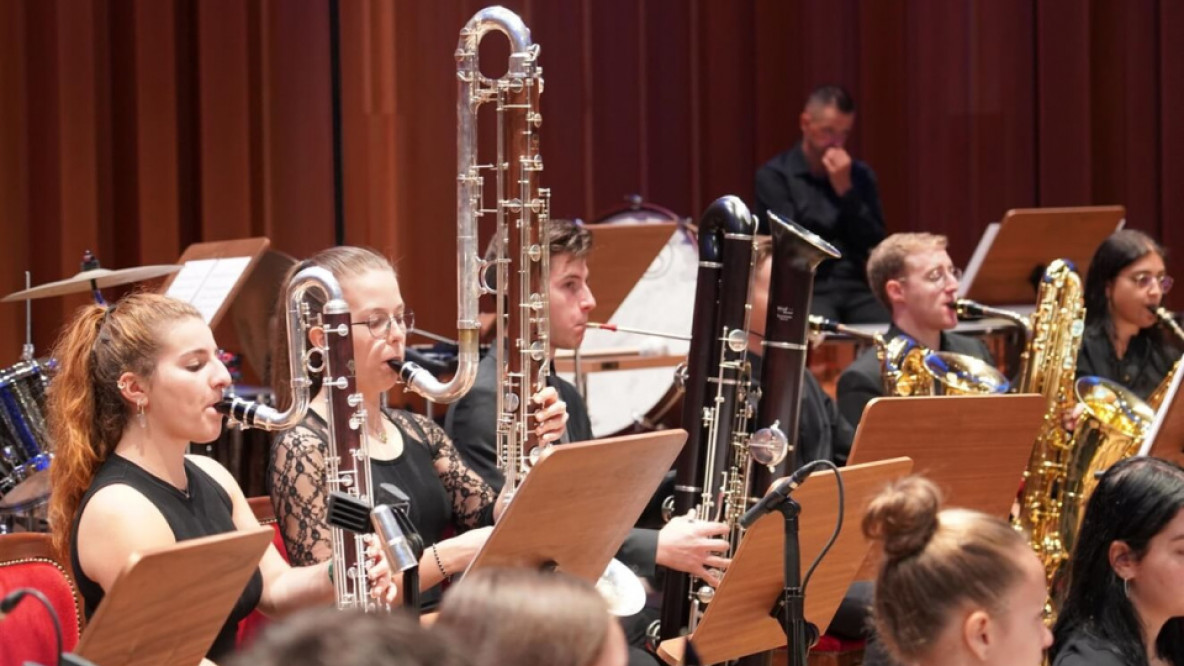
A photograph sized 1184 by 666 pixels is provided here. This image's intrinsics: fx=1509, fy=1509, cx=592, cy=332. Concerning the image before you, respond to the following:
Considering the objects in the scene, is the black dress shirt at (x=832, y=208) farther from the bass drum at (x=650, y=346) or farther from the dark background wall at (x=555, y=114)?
the dark background wall at (x=555, y=114)

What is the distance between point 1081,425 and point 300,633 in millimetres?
3709

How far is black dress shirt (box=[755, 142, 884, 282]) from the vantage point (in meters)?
6.46

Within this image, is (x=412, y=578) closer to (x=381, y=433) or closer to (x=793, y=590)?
(x=793, y=590)

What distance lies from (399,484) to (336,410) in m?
0.38

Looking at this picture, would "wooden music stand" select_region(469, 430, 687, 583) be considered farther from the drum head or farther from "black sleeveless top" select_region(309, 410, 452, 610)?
the drum head

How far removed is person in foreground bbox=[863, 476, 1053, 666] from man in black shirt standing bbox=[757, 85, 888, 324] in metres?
4.22

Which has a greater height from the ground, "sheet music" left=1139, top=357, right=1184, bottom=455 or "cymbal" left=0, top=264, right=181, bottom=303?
"cymbal" left=0, top=264, right=181, bottom=303

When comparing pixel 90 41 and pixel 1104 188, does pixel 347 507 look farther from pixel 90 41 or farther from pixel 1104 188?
pixel 1104 188

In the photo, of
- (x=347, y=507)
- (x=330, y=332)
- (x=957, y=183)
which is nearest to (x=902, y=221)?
(x=957, y=183)

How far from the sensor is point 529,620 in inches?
53.1

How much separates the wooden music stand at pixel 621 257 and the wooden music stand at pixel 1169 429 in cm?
200

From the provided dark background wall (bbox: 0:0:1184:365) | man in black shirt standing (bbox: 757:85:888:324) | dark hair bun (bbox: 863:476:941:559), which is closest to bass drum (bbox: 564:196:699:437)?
man in black shirt standing (bbox: 757:85:888:324)

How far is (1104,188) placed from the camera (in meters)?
7.62

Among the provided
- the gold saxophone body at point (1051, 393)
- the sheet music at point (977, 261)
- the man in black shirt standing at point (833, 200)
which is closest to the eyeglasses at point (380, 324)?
the gold saxophone body at point (1051, 393)
